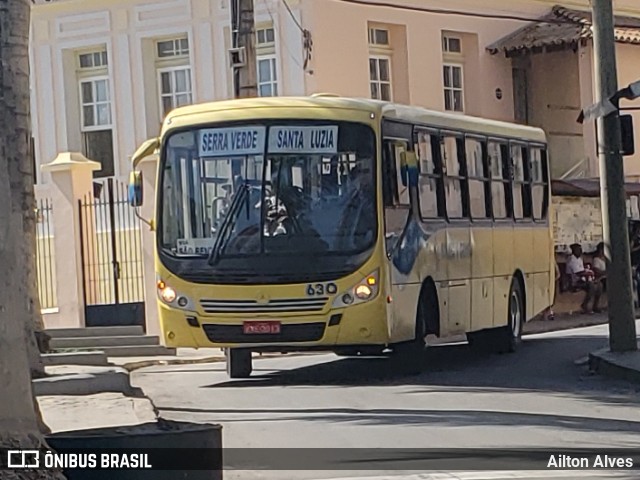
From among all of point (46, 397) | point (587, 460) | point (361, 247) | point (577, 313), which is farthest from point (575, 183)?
point (587, 460)

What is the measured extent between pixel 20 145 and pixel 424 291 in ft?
17.0

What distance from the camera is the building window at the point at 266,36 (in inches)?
1182

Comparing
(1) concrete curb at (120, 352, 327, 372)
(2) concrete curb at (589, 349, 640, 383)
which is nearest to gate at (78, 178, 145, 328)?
(1) concrete curb at (120, 352, 327, 372)

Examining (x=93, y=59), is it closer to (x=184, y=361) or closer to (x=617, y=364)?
(x=184, y=361)

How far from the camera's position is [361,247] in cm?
1634

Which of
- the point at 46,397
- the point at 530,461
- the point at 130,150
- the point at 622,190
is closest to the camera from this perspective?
the point at 530,461

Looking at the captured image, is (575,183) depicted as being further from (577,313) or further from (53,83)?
(53,83)

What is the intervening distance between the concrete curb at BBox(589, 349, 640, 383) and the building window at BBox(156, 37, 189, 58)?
50.9 ft

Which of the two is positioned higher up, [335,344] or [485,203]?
[485,203]

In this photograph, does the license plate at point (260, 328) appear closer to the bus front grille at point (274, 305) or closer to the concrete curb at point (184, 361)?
the bus front grille at point (274, 305)

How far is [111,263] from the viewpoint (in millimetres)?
26406

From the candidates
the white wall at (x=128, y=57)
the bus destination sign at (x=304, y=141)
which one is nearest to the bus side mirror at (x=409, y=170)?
the bus destination sign at (x=304, y=141)

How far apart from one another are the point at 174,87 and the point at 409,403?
17.9 m

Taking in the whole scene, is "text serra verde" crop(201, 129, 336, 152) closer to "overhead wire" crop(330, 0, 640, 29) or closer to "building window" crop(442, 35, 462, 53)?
"overhead wire" crop(330, 0, 640, 29)
